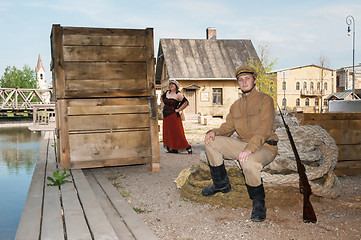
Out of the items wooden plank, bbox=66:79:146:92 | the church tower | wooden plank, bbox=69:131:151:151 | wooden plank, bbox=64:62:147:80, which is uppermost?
the church tower

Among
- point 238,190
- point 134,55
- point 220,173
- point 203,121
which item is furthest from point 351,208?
point 203,121

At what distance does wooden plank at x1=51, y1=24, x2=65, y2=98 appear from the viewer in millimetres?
6141

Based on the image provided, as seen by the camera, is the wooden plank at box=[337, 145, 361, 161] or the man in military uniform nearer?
the man in military uniform

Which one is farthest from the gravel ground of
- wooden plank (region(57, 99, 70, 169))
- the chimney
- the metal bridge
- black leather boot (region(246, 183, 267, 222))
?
the metal bridge

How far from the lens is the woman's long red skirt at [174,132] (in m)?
9.14

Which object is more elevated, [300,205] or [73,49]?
[73,49]

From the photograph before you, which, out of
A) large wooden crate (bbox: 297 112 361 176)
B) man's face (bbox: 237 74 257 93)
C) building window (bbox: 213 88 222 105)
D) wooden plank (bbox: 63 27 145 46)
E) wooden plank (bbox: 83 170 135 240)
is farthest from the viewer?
building window (bbox: 213 88 222 105)

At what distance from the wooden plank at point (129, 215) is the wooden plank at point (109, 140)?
914 millimetres

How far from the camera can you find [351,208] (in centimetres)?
447

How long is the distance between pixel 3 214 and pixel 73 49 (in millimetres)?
3125

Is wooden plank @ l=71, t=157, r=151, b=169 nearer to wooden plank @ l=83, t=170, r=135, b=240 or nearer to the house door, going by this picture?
wooden plank @ l=83, t=170, r=135, b=240

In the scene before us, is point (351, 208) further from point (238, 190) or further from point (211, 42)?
point (211, 42)

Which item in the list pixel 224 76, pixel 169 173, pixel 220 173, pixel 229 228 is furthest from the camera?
pixel 224 76

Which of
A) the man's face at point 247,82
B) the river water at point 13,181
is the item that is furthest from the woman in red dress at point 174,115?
A: the man's face at point 247,82
